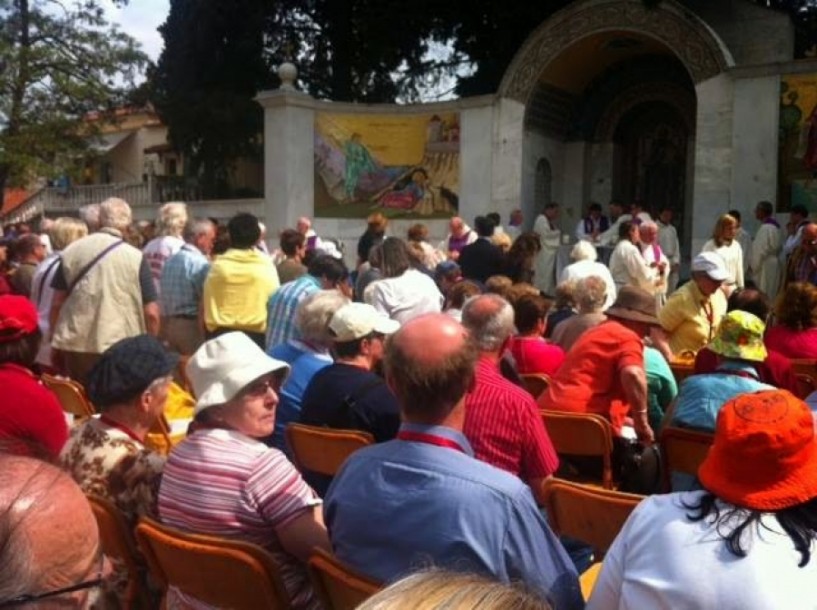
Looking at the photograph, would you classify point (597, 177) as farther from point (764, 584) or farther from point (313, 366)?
point (764, 584)

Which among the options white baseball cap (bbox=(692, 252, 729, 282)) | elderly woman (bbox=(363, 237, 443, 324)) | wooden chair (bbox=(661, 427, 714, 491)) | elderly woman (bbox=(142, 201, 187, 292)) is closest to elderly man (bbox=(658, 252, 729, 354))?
white baseball cap (bbox=(692, 252, 729, 282))

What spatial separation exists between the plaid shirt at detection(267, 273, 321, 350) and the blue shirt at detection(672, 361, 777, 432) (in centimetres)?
285

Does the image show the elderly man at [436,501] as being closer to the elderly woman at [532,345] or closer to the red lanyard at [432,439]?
the red lanyard at [432,439]

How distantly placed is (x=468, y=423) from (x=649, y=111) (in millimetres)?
19329

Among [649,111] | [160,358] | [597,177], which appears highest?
[649,111]

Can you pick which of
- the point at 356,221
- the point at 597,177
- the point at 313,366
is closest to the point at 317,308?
the point at 313,366

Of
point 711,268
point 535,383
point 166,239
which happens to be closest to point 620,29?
point 711,268

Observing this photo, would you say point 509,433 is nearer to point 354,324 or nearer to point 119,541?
point 354,324

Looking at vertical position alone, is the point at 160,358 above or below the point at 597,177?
below

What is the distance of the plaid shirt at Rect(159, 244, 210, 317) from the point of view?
7527 mm

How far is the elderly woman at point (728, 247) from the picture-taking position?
38.4 feet

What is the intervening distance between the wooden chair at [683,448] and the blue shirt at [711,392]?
151mm

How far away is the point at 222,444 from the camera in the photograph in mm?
3236

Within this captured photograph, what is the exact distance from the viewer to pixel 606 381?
5332 millimetres
